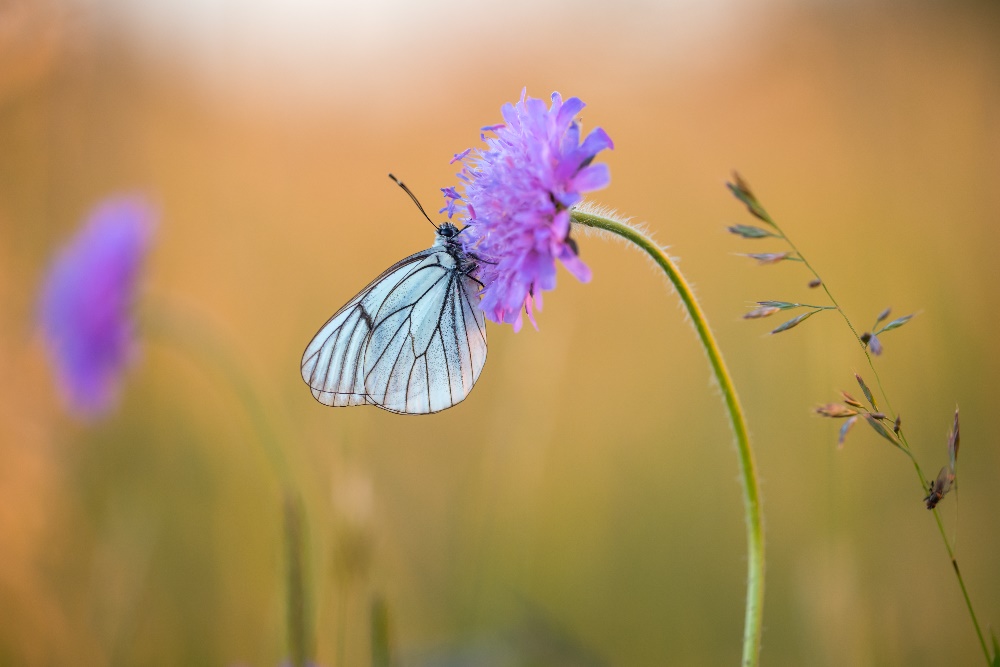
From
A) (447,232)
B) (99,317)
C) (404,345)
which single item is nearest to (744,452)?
(447,232)


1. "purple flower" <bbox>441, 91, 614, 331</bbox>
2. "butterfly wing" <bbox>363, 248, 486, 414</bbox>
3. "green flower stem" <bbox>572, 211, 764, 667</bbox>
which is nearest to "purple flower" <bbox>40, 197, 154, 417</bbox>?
"butterfly wing" <bbox>363, 248, 486, 414</bbox>

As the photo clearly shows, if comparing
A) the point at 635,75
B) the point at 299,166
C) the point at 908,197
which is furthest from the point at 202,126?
the point at 908,197

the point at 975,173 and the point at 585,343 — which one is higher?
the point at 975,173

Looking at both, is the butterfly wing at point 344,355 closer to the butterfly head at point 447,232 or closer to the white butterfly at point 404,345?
the white butterfly at point 404,345

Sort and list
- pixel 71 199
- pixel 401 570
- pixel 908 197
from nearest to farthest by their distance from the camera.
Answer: pixel 401 570 < pixel 71 199 < pixel 908 197

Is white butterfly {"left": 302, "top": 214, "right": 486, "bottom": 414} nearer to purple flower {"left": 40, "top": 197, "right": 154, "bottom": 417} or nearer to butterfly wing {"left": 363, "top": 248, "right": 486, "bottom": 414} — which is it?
butterfly wing {"left": 363, "top": 248, "right": 486, "bottom": 414}

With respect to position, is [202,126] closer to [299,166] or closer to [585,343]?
[299,166]
